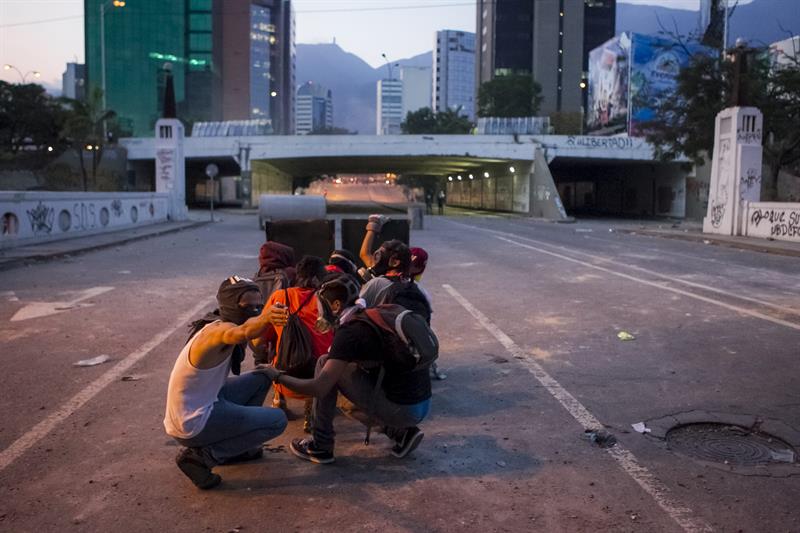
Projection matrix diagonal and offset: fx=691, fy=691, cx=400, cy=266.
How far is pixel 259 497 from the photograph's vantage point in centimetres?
409

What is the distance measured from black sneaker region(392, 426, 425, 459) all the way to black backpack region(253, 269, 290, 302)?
6.36ft

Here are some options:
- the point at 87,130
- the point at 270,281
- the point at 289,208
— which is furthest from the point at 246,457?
the point at 87,130

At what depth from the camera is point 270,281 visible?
618 cm

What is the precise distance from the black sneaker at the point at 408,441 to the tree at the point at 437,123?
3645 inches

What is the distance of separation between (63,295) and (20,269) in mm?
4772

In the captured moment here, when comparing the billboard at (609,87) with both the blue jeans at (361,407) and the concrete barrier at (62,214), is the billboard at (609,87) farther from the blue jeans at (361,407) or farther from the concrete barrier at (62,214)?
the blue jeans at (361,407)

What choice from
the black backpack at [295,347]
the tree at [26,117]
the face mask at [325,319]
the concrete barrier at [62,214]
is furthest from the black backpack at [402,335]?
the tree at [26,117]

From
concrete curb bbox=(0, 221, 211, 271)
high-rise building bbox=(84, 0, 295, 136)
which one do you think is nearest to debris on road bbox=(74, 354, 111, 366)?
concrete curb bbox=(0, 221, 211, 271)

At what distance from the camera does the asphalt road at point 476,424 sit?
12.8ft

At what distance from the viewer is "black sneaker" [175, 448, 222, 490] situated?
4121mm

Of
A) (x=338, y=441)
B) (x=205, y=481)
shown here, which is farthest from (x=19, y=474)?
(x=338, y=441)

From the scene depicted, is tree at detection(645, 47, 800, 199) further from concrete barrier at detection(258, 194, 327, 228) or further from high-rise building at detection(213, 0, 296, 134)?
high-rise building at detection(213, 0, 296, 134)

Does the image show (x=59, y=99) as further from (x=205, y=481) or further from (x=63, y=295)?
(x=205, y=481)

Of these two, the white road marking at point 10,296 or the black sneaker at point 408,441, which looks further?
the white road marking at point 10,296
